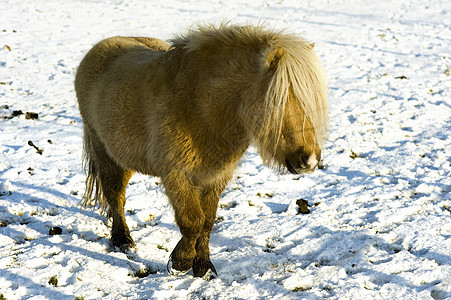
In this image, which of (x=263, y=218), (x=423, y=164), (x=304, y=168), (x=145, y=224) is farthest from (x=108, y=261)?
(x=423, y=164)

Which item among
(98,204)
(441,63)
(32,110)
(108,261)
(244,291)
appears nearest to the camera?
(244,291)

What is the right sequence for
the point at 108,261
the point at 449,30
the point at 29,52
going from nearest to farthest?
the point at 108,261, the point at 29,52, the point at 449,30

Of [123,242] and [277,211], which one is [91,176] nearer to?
[123,242]

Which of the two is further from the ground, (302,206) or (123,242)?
(302,206)

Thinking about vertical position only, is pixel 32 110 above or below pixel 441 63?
below

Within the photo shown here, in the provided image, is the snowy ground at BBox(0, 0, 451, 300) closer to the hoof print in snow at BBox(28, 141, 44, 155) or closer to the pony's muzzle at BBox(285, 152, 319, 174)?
the hoof print in snow at BBox(28, 141, 44, 155)

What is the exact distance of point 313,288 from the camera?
3.24 m

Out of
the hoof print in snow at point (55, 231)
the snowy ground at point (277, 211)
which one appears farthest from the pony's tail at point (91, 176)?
the hoof print in snow at point (55, 231)

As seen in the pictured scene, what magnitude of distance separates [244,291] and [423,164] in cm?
325

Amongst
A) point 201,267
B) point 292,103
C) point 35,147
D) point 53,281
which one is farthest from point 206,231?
point 35,147

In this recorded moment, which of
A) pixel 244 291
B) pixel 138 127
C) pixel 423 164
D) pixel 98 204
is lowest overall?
pixel 98 204

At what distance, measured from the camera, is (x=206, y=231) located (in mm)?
3576

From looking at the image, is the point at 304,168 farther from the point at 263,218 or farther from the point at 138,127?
the point at 263,218

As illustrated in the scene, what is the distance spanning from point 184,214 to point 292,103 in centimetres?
120
